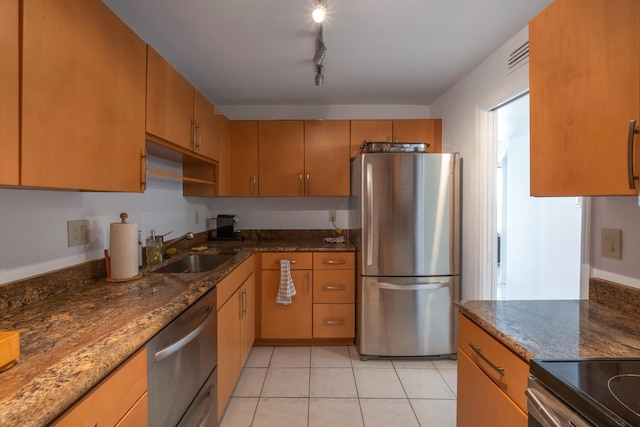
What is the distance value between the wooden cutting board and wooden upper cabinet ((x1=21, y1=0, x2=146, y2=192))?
41 cm

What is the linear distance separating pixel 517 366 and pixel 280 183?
7.66ft

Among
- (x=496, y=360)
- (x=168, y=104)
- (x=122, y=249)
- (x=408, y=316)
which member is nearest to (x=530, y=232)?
(x=408, y=316)

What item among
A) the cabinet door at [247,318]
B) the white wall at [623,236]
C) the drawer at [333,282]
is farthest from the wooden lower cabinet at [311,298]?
the white wall at [623,236]

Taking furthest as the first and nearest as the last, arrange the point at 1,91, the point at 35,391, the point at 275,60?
the point at 275,60 < the point at 1,91 < the point at 35,391

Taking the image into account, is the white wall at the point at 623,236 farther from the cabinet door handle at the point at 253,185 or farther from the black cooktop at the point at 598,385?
the cabinet door handle at the point at 253,185

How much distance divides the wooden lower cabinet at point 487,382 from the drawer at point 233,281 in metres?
1.22

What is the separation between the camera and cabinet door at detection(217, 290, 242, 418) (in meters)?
1.63

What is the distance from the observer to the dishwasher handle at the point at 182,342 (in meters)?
1.00

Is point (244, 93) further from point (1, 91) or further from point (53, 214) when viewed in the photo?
point (1, 91)

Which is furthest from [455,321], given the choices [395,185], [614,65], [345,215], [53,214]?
[53,214]

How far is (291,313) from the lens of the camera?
2559mm

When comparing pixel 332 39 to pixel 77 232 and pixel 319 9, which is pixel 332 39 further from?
pixel 77 232

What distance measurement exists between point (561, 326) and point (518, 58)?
1566 mm

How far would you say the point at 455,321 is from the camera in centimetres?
236
